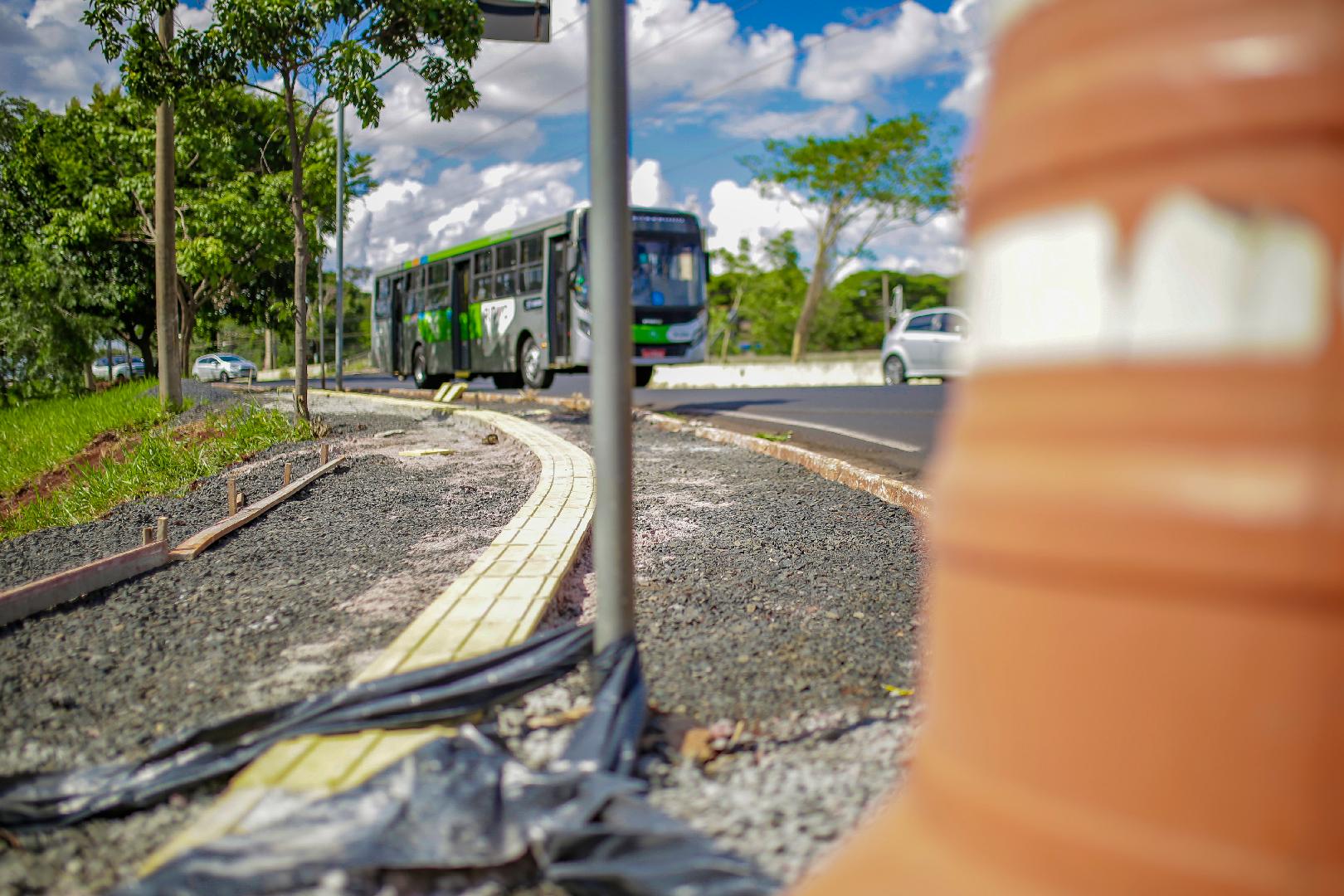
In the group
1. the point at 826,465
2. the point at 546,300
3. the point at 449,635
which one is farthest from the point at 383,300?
the point at 449,635

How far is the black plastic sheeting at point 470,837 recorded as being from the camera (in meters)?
1.68

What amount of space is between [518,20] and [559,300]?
695 cm

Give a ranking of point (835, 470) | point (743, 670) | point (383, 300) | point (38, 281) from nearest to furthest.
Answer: point (743, 670) → point (835, 470) → point (38, 281) → point (383, 300)

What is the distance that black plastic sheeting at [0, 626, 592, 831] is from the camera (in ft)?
7.00

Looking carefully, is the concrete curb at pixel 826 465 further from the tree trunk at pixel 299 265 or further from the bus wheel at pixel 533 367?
the bus wheel at pixel 533 367

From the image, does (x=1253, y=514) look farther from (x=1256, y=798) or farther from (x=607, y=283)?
(x=607, y=283)

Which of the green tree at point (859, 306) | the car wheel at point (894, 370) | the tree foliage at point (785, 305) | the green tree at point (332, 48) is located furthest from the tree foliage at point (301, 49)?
the green tree at point (859, 306)

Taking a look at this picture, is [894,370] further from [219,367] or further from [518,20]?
[219,367]

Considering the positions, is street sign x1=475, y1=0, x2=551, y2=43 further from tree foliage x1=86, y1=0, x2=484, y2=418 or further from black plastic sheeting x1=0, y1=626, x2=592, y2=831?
black plastic sheeting x1=0, y1=626, x2=592, y2=831

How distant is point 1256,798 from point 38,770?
2.49m

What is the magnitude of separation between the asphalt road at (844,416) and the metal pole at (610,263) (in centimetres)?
493

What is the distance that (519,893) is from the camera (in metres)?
1.73

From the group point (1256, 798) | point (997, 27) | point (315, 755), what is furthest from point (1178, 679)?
point (315, 755)

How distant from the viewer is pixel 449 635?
2961mm
